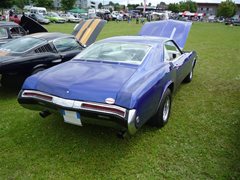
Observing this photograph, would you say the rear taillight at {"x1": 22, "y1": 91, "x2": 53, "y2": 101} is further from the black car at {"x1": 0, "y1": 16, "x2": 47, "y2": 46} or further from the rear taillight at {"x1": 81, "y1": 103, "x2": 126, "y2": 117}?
the black car at {"x1": 0, "y1": 16, "x2": 47, "y2": 46}

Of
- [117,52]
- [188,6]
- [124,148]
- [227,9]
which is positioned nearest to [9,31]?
[117,52]

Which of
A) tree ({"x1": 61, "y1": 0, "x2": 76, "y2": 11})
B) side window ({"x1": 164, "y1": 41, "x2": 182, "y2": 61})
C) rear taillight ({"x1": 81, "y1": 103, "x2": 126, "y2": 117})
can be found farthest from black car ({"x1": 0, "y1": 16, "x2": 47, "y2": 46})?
tree ({"x1": 61, "y1": 0, "x2": 76, "y2": 11})

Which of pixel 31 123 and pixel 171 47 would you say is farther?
pixel 171 47

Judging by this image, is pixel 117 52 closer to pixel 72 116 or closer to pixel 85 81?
pixel 85 81

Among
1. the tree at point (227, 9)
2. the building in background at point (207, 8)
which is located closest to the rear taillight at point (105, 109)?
the tree at point (227, 9)

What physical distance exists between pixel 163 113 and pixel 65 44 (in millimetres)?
3549

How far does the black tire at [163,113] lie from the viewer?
3.58 meters

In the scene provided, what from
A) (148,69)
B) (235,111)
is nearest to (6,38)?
(148,69)

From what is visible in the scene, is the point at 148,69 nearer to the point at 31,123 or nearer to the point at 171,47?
the point at 171,47

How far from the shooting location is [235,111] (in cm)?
460

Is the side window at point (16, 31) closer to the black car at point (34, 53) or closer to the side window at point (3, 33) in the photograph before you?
the side window at point (3, 33)

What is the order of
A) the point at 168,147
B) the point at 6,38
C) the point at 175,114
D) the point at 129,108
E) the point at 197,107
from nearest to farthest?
the point at 129,108, the point at 168,147, the point at 175,114, the point at 197,107, the point at 6,38

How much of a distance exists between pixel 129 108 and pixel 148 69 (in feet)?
3.38

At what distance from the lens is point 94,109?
9.00 ft
